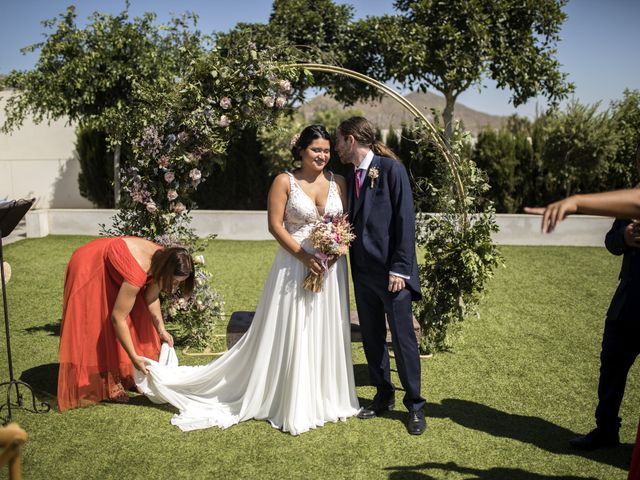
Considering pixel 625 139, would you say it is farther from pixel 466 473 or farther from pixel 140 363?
pixel 140 363

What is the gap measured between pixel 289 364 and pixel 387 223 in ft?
3.96

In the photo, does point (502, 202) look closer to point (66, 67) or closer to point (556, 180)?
point (556, 180)

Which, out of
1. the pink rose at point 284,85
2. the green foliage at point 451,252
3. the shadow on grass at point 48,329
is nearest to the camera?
the pink rose at point 284,85

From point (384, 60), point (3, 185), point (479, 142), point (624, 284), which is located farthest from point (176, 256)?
point (3, 185)

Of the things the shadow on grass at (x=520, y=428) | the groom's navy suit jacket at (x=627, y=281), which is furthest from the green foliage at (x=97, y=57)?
the groom's navy suit jacket at (x=627, y=281)

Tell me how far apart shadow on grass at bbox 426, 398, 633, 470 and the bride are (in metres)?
0.75

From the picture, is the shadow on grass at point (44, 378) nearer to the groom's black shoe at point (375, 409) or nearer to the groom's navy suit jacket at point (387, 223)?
the groom's black shoe at point (375, 409)

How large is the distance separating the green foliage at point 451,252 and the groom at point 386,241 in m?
1.51

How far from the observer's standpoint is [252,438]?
13.8 feet

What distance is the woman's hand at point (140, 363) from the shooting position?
4398mm

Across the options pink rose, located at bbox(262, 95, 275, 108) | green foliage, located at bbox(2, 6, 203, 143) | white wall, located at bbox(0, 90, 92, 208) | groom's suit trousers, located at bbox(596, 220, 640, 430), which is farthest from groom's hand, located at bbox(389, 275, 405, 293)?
white wall, located at bbox(0, 90, 92, 208)

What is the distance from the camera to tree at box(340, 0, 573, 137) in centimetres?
1111

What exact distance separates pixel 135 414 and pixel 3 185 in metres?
13.9

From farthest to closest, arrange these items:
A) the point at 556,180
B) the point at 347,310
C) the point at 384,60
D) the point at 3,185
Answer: the point at 3,185
the point at 556,180
the point at 384,60
the point at 347,310
